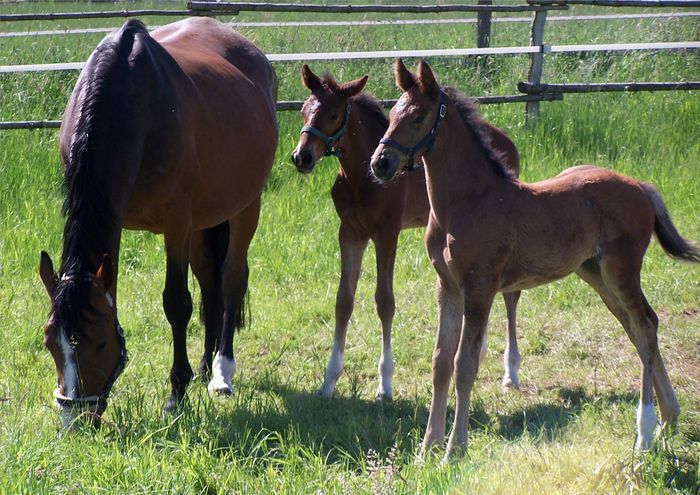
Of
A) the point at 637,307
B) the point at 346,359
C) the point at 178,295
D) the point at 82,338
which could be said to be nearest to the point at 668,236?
the point at 637,307

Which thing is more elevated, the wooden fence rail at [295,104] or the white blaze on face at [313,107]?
the white blaze on face at [313,107]

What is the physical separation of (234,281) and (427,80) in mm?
2541

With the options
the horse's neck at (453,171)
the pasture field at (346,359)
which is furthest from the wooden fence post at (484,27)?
the horse's neck at (453,171)

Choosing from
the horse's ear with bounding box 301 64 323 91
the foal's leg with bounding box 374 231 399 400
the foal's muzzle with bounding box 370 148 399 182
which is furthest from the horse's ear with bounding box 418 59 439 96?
the foal's leg with bounding box 374 231 399 400

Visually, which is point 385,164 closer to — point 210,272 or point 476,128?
point 476,128

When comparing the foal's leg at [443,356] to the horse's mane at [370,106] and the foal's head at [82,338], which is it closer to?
the foal's head at [82,338]

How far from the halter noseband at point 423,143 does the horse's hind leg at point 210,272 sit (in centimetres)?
234

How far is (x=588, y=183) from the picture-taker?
437 cm

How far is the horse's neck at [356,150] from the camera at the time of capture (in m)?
5.48

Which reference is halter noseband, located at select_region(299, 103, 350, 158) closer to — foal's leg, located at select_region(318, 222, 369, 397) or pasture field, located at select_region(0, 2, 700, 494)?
foal's leg, located at select_region(318, 222, 369, 397)

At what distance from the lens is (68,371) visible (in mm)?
3986

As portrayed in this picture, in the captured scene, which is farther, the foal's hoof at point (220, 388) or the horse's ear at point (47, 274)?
the foal's hoof at point (220, 388)

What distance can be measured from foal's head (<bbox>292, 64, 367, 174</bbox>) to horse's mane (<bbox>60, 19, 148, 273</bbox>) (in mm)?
1071

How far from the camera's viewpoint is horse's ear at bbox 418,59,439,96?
400 cm
